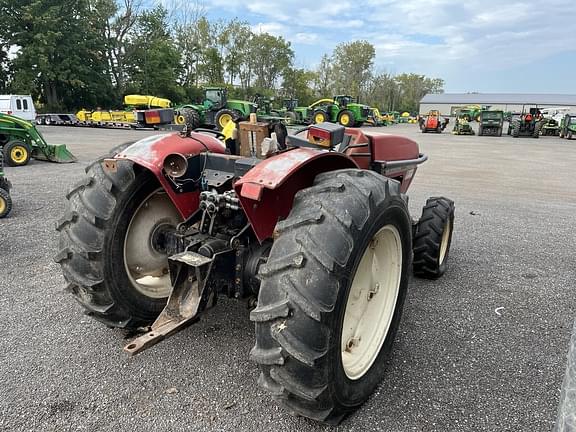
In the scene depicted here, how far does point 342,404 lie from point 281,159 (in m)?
1.26

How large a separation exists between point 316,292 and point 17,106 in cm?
2188

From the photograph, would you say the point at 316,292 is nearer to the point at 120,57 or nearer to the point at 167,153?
the point at 167,153

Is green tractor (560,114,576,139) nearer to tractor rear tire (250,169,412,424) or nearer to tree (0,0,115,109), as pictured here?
tractor rear tire (250,169,412,424)

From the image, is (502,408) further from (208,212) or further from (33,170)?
(33,170)

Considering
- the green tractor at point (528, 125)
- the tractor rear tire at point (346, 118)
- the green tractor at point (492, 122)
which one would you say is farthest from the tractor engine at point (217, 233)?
the green tractor at point (492, 122)

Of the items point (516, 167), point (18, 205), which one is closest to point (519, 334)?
point (18, 205)

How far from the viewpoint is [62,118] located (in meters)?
29.0

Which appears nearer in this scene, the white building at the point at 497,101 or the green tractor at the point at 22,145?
the green tractor at the point at 22,145

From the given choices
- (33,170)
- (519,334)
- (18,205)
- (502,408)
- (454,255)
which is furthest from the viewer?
(33,170)

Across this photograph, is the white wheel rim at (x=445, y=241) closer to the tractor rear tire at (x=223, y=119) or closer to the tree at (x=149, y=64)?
the tractor rear tire at (x=223, y=119)

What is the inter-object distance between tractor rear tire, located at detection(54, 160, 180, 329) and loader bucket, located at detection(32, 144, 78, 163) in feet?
33.4

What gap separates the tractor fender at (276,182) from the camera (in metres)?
1.98

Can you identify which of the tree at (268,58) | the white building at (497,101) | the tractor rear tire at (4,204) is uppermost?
the tree at (268,58)

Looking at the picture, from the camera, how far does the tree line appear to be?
112 ft
